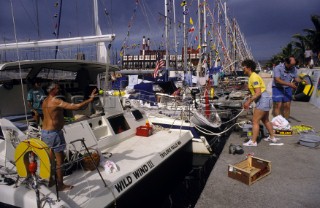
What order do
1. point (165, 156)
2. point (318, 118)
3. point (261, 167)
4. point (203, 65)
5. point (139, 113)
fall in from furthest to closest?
point (203, 65) < point (318, 118) < point (139, 113) < point (165, 156) < point (261, 167)

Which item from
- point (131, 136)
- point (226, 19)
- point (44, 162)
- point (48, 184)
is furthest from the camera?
point (226, 19)

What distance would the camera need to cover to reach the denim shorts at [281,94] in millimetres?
7814

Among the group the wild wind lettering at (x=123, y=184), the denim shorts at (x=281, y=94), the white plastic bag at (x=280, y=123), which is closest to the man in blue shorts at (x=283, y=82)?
the denim shorts at (x=281, y=94)

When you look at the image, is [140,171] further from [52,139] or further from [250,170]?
[250,170]

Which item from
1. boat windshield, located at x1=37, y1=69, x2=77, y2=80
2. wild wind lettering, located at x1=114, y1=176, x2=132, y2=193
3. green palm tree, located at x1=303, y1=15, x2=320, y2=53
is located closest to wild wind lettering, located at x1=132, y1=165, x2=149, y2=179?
wild wind lettering, located at x1=114, y1=176, x2=132, y2=193

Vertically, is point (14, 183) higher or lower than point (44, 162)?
lower

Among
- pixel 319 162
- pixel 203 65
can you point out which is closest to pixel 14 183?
pixel 319 162

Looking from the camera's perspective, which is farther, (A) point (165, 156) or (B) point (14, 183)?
(A) point (165, 156)

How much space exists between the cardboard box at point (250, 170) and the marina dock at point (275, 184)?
2.9 inches

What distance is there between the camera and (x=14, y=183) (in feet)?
12.7

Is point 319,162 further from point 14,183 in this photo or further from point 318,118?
point 14,183

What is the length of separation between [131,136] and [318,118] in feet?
22.5

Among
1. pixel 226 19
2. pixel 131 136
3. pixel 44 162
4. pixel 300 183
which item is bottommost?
pixel 300 183

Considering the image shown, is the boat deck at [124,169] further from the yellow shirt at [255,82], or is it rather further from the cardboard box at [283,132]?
the cardboard box at [283,132]
